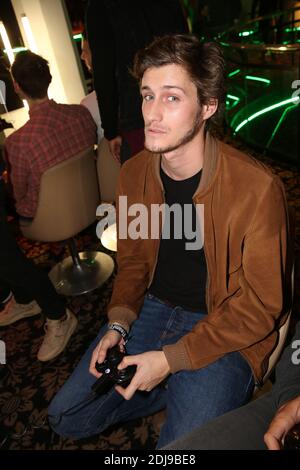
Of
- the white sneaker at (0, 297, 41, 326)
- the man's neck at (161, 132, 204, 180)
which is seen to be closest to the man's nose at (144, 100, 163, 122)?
the man's neck at (161, 132, 204, 180)

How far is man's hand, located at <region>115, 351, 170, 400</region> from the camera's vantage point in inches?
44.3

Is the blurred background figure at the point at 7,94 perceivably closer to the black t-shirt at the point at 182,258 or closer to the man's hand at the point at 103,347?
the black t-shirt at the point at 182,258

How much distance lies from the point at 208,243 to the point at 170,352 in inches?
15.8

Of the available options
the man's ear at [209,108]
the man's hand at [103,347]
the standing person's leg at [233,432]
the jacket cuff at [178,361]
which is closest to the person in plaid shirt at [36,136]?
the man's ear at [209,108]

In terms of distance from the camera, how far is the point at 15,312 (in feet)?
7.45

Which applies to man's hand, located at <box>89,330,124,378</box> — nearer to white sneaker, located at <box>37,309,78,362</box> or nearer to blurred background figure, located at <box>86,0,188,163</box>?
white sneaker, located at <box>37,309,78,362</box>

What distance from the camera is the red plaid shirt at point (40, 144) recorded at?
1813 mm

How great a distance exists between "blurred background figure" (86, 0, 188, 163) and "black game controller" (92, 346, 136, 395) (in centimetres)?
144

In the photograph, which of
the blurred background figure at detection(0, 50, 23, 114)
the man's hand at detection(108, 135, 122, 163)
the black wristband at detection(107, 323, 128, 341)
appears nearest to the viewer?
the black wristband at detection(107, 323, 128, 341)

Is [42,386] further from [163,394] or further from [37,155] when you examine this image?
[37,155]

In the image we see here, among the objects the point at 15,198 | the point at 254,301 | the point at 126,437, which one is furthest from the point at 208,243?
the point at 15,198

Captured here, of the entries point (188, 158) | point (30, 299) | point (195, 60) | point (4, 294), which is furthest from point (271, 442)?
point (4, 294)

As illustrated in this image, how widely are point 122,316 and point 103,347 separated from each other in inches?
6.1

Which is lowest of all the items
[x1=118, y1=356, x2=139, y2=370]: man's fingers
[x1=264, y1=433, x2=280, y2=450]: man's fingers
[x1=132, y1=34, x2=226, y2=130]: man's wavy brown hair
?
[x1=264, y1=433, x2=280, y2=450]: man's fingers
